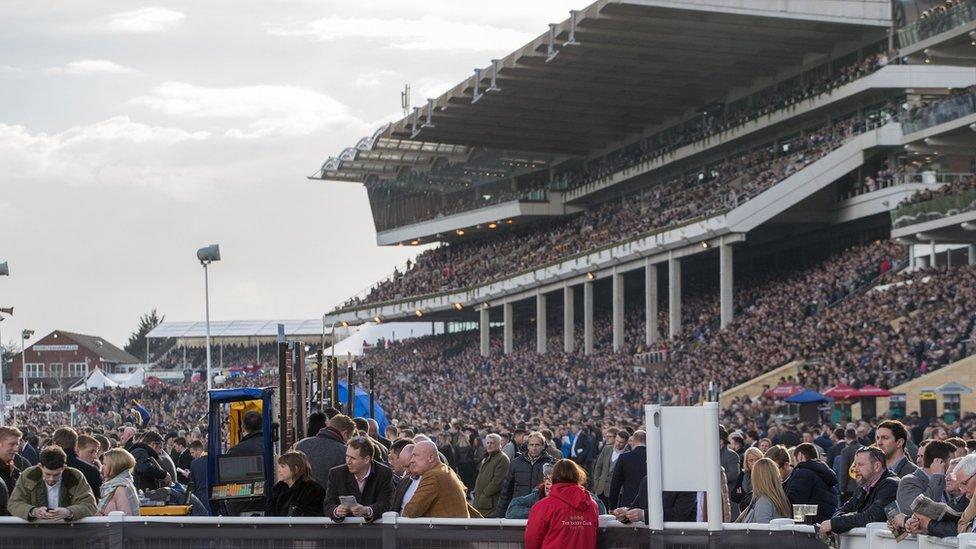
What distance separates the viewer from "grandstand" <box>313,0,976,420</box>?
45.8 meters

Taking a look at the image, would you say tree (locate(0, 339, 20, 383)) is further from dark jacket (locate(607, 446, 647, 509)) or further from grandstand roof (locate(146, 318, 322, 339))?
dark jacket (locate(607, 446, 647, 509))

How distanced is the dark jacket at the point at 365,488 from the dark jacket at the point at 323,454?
1.49m

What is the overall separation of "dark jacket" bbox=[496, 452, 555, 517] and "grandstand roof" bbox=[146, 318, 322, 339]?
106655 mm

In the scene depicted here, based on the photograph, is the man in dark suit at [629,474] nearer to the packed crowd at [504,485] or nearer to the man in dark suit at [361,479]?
the packed crowd at [504,485]

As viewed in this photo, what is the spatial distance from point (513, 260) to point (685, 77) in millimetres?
16128

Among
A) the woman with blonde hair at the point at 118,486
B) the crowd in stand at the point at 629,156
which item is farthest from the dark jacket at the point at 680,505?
the crowd in stand at the point at 629,156

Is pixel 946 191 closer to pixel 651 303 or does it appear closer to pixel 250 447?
pixel 651 303

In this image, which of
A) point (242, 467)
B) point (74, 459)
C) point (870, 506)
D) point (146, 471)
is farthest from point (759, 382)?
point (870, 506)

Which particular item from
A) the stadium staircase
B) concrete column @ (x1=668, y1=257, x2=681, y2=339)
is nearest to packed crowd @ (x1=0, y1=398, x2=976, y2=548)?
the stadium staircase

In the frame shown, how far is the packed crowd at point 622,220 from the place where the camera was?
53.8 meters

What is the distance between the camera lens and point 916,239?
4672 cm

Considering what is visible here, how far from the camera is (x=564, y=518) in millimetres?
8938

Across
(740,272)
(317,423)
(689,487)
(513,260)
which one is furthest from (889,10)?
(689,487)

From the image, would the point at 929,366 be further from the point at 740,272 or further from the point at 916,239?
the point at 740,272
